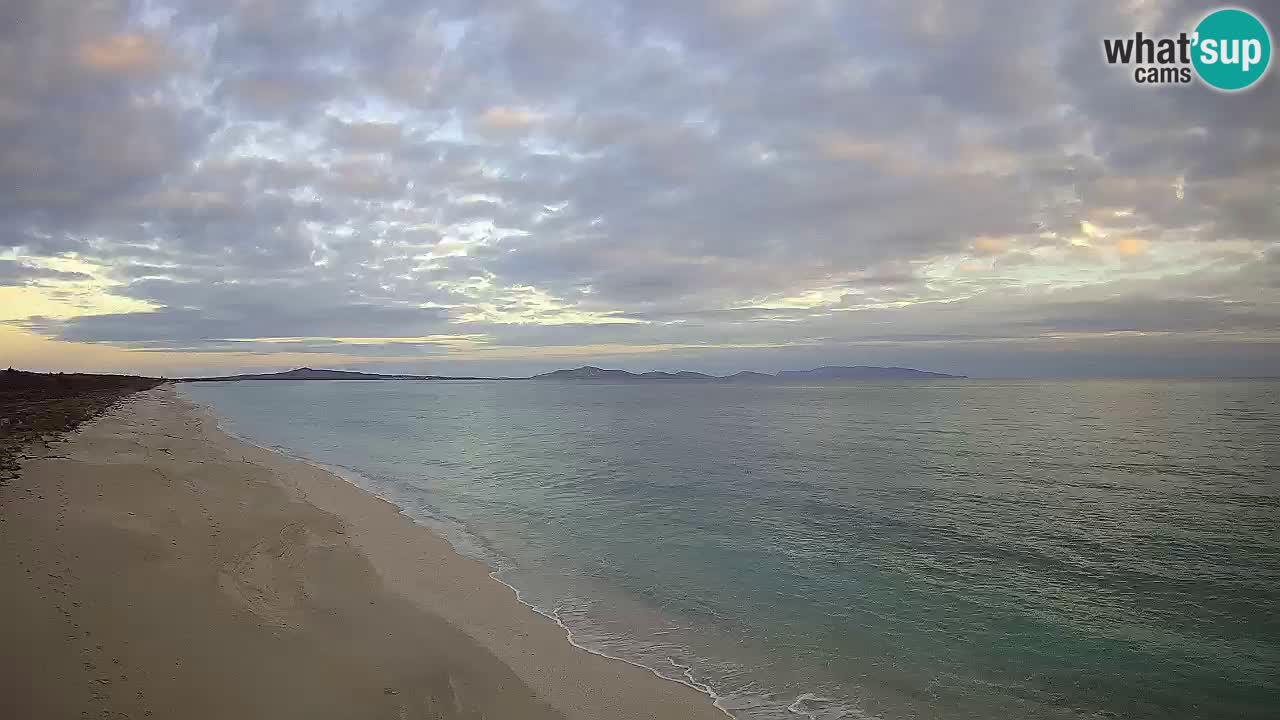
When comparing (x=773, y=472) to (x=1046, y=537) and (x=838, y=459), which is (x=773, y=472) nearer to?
(x=838, y=459)

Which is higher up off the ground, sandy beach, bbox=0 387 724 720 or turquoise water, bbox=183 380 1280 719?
sandy beach, bbox=0 387 724 720

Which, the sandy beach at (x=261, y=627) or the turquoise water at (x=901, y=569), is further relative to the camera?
the turquoise water at (x=901, y=569)

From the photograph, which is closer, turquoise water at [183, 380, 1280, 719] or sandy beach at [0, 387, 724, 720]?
sandy beach at [0, 387, 724, 720]

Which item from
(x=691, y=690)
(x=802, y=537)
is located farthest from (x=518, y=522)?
(x=691, y=690)

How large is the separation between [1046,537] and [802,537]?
7501mm

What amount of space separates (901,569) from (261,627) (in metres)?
13.8

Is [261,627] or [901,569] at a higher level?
[261,627]

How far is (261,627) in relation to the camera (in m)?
9.59

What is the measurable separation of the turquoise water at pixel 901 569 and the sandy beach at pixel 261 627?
1382mm

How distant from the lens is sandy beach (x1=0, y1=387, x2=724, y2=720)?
744 centimetres

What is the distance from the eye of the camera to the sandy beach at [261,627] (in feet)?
24.4

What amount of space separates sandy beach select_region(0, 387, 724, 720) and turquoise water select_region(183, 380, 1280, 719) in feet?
4.53

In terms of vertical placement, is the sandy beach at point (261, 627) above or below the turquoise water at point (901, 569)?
above

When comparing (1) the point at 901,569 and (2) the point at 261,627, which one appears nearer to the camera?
(2) the point at 261,627
